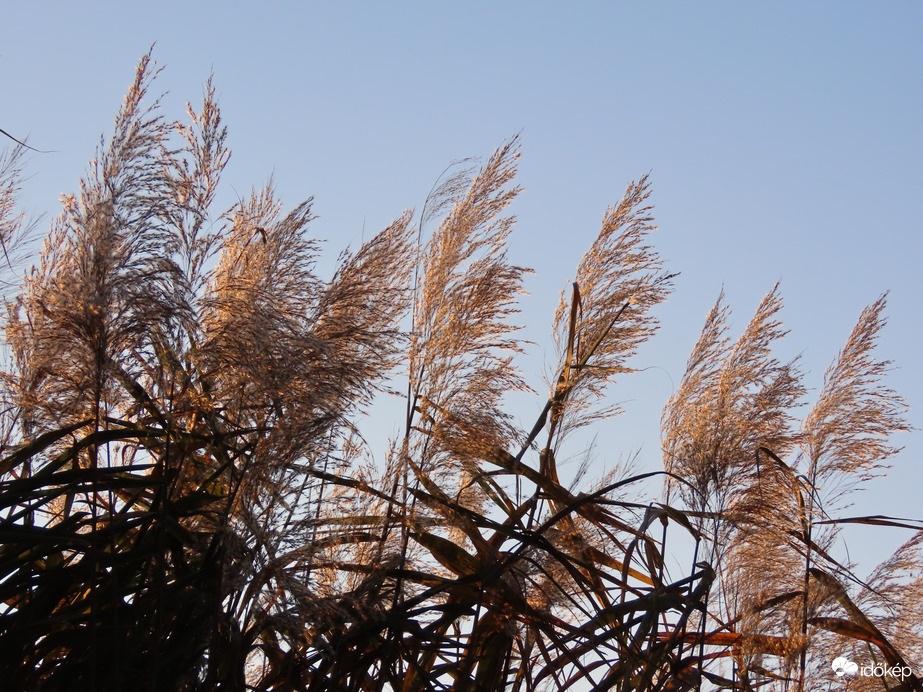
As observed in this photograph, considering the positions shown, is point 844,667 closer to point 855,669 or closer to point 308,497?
point 855,669

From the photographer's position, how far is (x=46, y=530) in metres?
2.37

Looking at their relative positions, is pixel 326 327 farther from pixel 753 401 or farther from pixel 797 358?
pixel 797 358

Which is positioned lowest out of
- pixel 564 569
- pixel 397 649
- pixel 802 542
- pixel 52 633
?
pixel 52 633

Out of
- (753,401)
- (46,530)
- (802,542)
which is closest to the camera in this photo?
(46,530)

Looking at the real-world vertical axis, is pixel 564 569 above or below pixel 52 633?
above

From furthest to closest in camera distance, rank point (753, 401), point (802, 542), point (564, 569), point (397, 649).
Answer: point (753, 401) → point (802, 542) → point (564, 569) → point (397, 649)

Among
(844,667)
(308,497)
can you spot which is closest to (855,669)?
(844,667)

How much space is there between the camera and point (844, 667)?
345 centimetres

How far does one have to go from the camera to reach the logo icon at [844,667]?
3.41 meters

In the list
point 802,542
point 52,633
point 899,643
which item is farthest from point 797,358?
point 52,633

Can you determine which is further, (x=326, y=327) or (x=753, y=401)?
(x=753, y=401)

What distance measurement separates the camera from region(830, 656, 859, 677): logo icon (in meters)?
3.41

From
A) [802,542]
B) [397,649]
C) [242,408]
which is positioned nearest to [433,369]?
[242,408]

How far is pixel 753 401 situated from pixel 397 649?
1.84m
